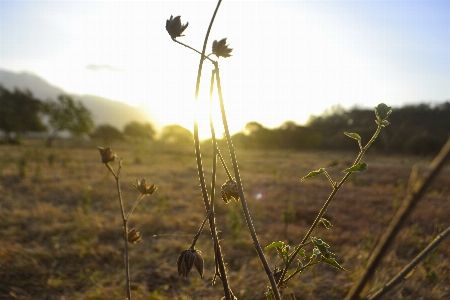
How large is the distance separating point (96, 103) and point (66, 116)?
163 metres

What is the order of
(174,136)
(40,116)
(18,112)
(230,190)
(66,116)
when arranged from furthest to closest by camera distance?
(174,136)
(40,116)
(18,112)
(66,116)
(230,190)

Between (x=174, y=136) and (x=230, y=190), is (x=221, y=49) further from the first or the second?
(x=174, y=136)

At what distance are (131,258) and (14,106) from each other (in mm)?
35339

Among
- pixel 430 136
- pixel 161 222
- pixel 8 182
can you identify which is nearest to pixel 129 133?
pixel 430 136

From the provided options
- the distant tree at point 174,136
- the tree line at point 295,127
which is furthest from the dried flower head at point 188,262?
the distant tree at point 174,136

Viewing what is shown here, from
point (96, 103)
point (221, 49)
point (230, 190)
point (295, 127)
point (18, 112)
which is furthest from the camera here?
point (96, 103)

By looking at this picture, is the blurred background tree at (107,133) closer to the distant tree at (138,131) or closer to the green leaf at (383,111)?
the distant tree at (138,131)

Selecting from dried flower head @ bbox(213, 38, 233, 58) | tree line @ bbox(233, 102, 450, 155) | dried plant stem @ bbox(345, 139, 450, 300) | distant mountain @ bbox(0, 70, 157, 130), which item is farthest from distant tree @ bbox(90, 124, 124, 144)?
distant mountain @ bbox(0, 70, 157, 130)

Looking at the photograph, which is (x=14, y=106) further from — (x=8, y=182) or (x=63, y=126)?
(x=8, y=182)

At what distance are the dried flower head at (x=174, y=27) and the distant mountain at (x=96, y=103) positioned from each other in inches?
6257

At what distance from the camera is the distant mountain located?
163 metres

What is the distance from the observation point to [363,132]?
79.7 feet

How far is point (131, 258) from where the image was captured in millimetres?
3670

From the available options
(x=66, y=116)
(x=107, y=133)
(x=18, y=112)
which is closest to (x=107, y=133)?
(x=107, y=133)
